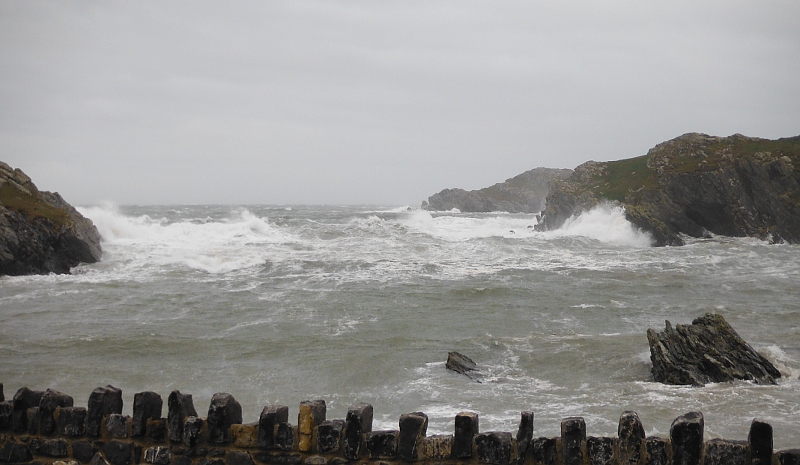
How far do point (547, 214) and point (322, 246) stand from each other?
33186mm

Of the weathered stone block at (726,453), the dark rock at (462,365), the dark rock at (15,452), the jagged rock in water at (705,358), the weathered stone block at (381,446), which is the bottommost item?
the dark rock at (462,365)

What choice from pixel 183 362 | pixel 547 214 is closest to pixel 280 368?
pixel 183 362

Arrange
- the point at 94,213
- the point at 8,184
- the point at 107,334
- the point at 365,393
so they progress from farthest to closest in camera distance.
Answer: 1. the point at 94,213
2. the point at 8,184
3. the point at 107,334
4. the point at 365,393

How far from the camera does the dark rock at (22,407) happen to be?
21.2 feet

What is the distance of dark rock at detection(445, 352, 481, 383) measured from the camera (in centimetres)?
1533

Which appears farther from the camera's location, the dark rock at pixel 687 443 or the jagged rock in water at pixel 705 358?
the jagged rock in water at pixel 705 358

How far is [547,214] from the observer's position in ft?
230

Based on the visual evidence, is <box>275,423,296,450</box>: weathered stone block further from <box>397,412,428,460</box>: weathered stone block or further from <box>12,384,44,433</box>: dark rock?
<box>12,384,44,433</box>: dark rock

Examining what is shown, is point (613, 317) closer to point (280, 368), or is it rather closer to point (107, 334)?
point (280, 368)

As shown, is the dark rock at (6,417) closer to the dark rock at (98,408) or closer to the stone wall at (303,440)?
the stone wall at (303,440)

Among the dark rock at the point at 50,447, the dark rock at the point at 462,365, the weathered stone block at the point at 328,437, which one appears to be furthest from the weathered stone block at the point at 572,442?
the dark rock at the point at 462,365

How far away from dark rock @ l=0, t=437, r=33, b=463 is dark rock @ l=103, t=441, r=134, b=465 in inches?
34.7

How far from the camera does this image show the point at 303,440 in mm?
5910

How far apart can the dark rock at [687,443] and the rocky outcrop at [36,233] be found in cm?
3174
